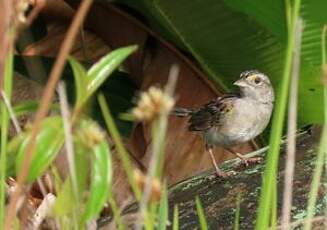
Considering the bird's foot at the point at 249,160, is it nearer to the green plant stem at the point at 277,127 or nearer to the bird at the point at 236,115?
the bird at the point at 236,115

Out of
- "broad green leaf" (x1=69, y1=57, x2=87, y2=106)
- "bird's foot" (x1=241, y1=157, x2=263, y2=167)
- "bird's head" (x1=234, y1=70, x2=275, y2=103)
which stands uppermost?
"broad green leaf" (x1=69, y1=57, x2=87, y2=106)

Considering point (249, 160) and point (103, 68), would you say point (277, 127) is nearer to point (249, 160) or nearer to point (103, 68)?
point (103, 68)

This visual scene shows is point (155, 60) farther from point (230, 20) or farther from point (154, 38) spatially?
point (230, 20)

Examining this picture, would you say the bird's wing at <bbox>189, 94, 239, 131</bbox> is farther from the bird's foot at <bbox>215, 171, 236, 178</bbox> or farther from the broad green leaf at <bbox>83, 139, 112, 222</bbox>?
the broad green leaf at <bbox>83, 139, 112, 222</bbox>

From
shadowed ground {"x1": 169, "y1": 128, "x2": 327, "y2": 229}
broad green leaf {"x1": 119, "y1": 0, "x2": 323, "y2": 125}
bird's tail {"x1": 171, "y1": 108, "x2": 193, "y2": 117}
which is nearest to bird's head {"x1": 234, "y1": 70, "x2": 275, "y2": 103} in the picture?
broad green leaf {"x1": 119, "y1": 0, "x2": 323, "y2": 125}

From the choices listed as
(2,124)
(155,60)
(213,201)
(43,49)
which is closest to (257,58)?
(155,60)

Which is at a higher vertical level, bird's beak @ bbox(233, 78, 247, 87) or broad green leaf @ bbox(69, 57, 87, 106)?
broad green leaf @ bbox(69, 57, 87, 106)

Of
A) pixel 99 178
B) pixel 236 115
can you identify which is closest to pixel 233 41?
pixel 236 115
